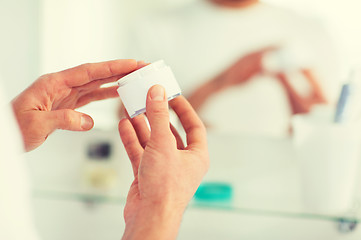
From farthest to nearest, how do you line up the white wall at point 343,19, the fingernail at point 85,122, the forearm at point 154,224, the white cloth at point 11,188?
the white wall at point 343,19
the fingernail at point 85,122
the forearm at point 154,224
the white cloth at point 11,188

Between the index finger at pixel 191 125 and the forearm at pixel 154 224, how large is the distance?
3.5 inches

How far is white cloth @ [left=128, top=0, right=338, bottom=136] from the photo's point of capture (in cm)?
61

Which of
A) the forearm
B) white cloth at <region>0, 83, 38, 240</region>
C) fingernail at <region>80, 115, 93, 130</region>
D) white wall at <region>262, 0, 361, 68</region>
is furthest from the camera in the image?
white wall at <region>262, 0, 361, 68</region>

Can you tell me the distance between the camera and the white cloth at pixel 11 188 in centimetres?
20

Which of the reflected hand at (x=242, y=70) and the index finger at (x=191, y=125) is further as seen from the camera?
the reflected hand at (x=242, y=70)

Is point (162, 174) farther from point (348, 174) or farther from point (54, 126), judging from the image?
point (348, 174)

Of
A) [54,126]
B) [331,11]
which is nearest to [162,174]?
[54,126]

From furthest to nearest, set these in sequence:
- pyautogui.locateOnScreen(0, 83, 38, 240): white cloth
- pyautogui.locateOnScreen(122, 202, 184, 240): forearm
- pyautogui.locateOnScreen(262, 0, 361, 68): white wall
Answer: pyautogui.locateOnScreen(262, 0, 361, 68): white wall, pyautogui.locateOnScreen(122, 202, 184, 240): forearm, pyautogui.locateOnScreen(0, 83, 38, 240): white cloth

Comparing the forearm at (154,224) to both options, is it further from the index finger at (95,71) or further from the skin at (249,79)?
the skin at (249,79)

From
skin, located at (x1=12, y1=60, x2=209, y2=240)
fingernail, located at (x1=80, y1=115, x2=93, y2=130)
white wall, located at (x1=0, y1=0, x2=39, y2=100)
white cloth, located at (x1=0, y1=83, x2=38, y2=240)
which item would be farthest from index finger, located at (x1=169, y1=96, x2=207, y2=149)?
white wall, located at (x1=0, y1=0, x2=39, y2=100)

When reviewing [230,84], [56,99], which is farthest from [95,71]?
[230,84]

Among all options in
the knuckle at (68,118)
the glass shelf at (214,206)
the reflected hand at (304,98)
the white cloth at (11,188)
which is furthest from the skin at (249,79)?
the white cloth at (11,188)

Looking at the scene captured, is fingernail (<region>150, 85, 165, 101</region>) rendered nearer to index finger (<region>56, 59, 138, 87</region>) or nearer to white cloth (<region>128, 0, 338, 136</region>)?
index finger (<region>56, 59, 138, 87</region>)

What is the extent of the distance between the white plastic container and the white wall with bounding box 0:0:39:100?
0.37m
